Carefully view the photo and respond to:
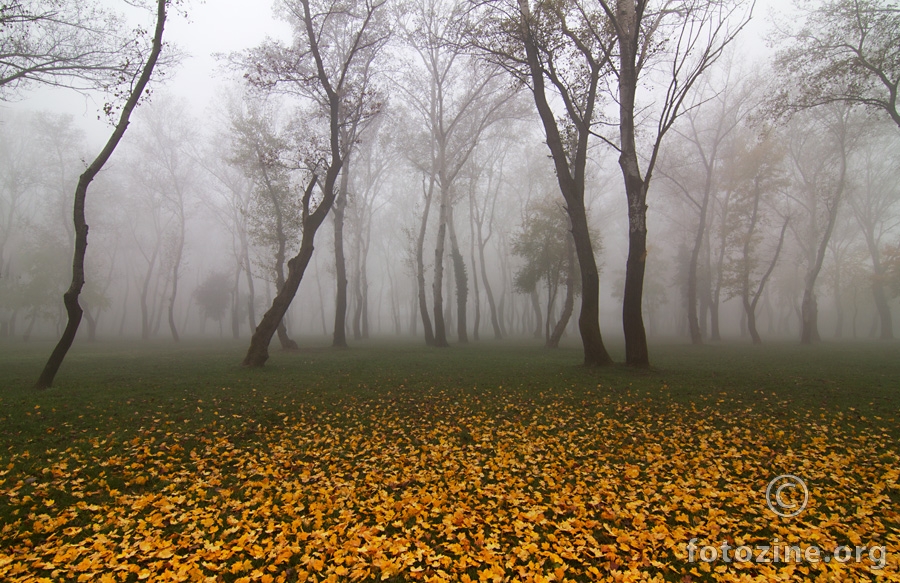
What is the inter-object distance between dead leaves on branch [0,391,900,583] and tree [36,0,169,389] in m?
4.98

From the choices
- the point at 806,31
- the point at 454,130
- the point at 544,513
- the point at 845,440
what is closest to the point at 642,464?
the point at 544,513

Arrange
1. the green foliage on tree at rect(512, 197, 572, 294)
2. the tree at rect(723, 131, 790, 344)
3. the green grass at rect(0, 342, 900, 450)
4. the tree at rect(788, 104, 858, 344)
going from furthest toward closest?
the green foliage on tree at rect(512, 197, 572, 294), the tree at rect(723, 131, 790, 344), the tree at rect(788, 104, 858, 344), the green grass at rect(0, 342, 900, 450)

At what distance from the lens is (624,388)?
9.67 m

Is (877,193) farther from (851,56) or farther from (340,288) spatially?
(340,288)

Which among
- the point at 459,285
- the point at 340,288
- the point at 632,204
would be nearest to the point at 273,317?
the point at 340,288

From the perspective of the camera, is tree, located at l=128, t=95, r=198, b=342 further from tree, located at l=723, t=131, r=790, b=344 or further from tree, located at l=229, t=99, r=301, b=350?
tree, located at l=723, t=131, r=790, b=344

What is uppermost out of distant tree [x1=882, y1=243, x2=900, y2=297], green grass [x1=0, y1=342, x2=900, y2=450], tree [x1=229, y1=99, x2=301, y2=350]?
tree [x1=229, y1=99, x2=301, y2=350]

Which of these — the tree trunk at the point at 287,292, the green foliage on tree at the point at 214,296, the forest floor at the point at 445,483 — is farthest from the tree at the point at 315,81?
the green foliage on tree at the point at 214,296

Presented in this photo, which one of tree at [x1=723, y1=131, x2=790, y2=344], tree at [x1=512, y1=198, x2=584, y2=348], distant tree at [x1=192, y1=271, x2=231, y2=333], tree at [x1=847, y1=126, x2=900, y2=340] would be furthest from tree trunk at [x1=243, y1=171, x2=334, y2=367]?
distant tree at [x1=192, y1=271, x2=231, y2=333]

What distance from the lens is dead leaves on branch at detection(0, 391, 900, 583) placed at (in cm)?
328

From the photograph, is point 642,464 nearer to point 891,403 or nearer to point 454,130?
point 891,403

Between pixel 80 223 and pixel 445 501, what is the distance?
10.2 meters

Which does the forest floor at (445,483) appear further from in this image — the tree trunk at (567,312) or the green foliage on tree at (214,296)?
the green foliage on tree at (214,296)

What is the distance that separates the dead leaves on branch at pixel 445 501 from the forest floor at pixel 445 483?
0.03m
